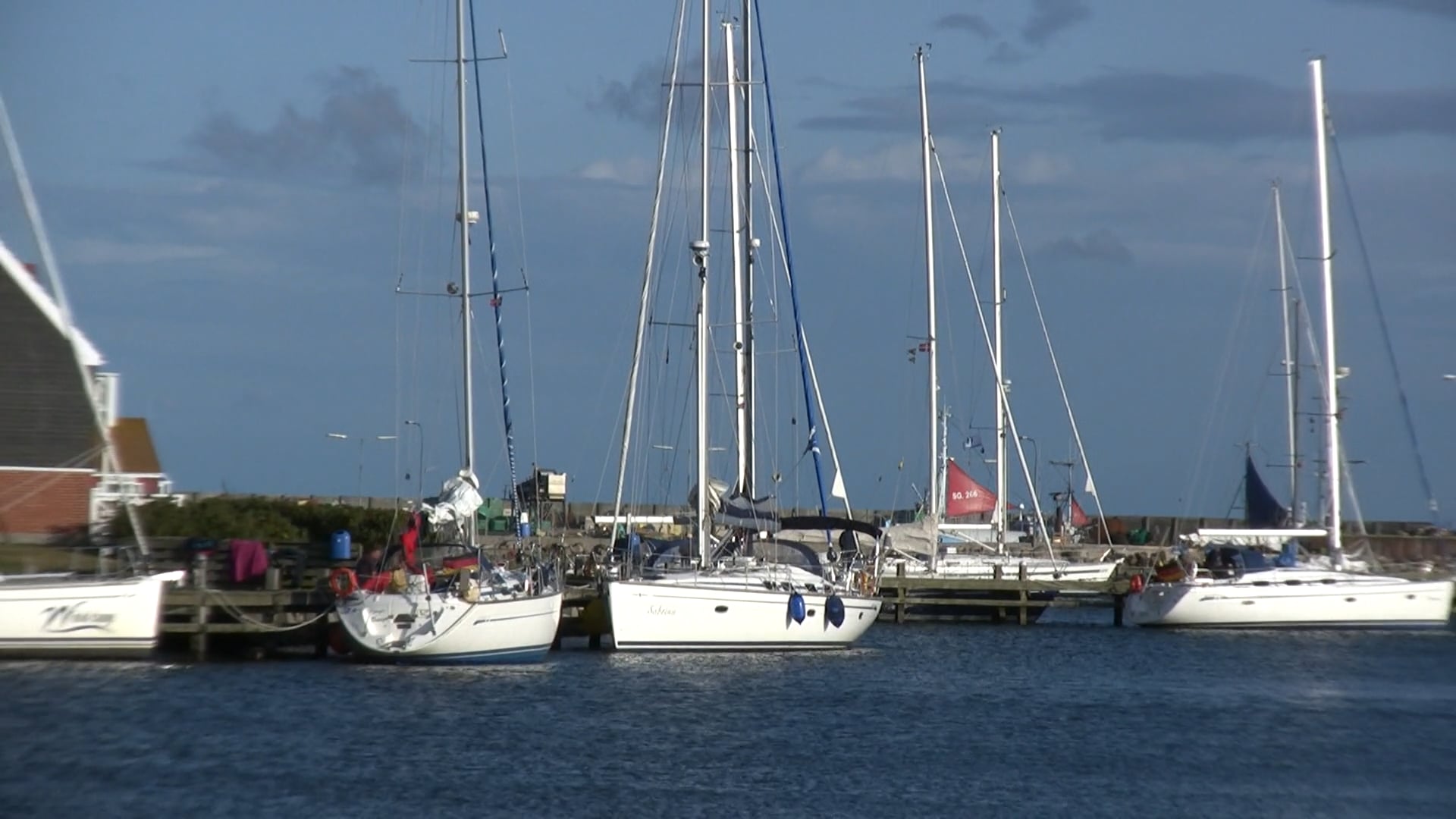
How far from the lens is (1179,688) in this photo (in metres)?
34.5

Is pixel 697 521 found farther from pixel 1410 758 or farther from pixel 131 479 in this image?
pixel 131 479

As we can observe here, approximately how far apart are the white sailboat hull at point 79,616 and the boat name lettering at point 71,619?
0.01 meters

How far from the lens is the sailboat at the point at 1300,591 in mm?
43812

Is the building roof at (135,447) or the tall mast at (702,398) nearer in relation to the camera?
the tall mast at (702,398)

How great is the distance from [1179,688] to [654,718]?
10.9 m

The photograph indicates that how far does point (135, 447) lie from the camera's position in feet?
176

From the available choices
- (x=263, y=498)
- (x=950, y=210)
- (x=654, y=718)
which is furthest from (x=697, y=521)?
(x=950, y=210)

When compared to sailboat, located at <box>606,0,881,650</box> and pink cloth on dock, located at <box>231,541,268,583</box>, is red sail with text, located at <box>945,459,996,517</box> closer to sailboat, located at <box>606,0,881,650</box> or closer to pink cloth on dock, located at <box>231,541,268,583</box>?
sailboat, located at <box>606,0,881,650</box>

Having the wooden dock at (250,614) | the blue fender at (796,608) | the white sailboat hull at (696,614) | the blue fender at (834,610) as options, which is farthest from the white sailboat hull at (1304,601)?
the wooden dock at (250,614)

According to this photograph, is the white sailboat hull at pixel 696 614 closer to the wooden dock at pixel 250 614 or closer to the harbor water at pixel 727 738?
the harbor water at pixel 727 738

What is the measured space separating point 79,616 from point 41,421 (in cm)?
1622

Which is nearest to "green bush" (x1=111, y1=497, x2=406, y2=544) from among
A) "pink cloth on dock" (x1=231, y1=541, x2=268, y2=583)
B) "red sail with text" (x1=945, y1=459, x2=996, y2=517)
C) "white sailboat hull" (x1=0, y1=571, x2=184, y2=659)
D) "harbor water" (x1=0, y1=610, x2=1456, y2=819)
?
"pink cloth on dock" (x1=231, y1=541, x2=268, y2=583)

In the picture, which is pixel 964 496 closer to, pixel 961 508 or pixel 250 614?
pixel 961 508

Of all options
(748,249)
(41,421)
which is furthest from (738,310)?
(41,421)
